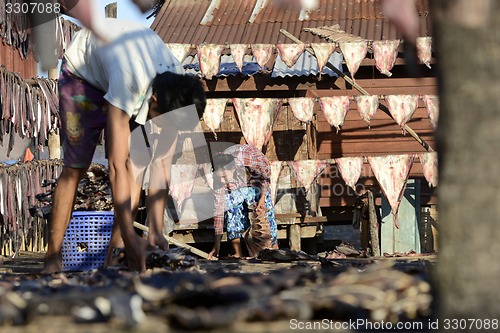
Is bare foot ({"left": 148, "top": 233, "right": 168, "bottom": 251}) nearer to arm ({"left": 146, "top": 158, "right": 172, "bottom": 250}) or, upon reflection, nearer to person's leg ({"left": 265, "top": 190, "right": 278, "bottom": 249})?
arm ({"left": 146, "top": 158, "right": 172, "bottom": 250})

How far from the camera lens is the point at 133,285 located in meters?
3.59

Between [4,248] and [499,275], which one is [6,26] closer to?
[4,248]

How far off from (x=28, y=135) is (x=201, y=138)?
3287mm

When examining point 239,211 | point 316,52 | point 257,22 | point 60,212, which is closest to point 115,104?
point 60,212

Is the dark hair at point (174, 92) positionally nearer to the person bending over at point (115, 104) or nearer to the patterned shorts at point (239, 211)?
the person bending over at point (115, 104)

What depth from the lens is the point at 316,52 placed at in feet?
44.4

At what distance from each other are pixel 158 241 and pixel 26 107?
17.1 ft

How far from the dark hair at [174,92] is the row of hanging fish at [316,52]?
26.1 feet

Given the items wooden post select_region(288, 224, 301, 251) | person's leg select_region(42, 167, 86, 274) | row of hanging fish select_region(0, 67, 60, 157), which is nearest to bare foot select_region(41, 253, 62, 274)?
person's leg select_region(42, 167, 86, 274)

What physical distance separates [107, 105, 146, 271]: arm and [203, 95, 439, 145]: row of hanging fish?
308 inches

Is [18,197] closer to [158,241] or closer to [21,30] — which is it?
[21,30]

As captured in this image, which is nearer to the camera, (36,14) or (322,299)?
(322,299)

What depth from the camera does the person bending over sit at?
537 cm

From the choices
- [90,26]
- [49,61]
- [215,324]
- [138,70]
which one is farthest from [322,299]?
[49,61]
